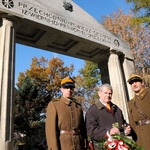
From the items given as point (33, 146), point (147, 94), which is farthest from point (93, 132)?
point (33, 146)

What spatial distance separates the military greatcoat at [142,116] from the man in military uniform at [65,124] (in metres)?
1.20

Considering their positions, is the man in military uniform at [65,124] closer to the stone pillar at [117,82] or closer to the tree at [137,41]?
the stone pillar at [117,82]

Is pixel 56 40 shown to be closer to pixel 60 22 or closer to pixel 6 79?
pixel 60 22

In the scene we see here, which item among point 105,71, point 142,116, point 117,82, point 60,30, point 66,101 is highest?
point 60,30

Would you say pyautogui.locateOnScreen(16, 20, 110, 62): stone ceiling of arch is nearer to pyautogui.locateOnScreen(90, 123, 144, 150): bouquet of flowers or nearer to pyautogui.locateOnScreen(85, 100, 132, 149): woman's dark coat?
pyautogui.locateOnScreen(85, 100, 132, 149): woman's dark coat

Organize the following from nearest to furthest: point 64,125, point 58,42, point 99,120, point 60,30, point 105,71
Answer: point 99,120 < point 64,125 < point 60,30 < point 58,42 < point 105,71

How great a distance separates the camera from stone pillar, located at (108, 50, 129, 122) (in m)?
9.59

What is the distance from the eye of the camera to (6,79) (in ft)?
20.6

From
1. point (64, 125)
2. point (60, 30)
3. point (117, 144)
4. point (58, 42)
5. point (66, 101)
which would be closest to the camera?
point (117, 144)

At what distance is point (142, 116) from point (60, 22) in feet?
19.0

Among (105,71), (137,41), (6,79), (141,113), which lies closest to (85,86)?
(137,41)

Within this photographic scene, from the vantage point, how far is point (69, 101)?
3.81 metres

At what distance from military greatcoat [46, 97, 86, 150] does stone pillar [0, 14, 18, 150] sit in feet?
8.82

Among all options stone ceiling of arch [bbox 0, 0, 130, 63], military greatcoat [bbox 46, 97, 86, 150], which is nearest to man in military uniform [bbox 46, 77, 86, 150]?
military greatcoat [bbox 46, 97, 86, 150]
